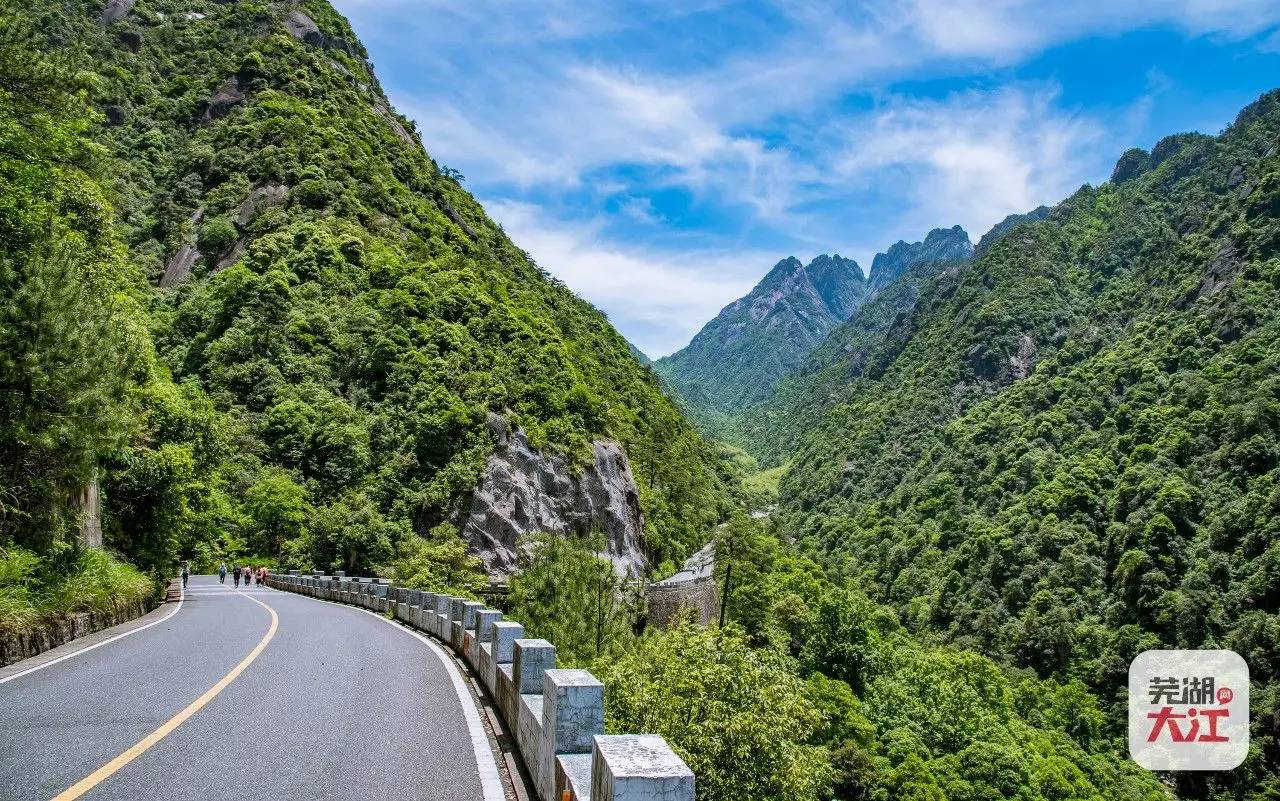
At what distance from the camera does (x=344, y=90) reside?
102 metres

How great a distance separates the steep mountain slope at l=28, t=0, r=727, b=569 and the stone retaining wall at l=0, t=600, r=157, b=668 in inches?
468

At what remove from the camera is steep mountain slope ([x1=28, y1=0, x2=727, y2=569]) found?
55750mm

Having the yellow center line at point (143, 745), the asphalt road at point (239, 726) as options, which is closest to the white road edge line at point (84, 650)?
the asphalt road at point (239, 726)

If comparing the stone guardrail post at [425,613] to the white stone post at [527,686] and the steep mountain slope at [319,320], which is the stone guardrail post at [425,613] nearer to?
the white stone post at [527,686]

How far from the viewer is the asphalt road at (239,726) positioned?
5.47 m

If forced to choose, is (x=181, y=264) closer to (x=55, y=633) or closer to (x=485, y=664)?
(x=55, y=633)

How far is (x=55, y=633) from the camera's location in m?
12.4

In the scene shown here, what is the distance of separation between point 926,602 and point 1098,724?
125 feet

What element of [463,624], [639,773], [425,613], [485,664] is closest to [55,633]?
[463,624]

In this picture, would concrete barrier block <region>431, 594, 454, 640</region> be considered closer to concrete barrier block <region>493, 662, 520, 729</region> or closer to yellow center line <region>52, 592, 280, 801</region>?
yellow center line <region>52, 592, 280, 801</region>

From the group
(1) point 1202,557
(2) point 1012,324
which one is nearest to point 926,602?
(1) point 1202,557

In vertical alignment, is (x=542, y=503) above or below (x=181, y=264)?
below

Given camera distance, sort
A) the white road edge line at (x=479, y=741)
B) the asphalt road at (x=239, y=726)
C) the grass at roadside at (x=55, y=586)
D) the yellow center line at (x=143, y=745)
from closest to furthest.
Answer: the yellow center line at (x=143, y=745) → the asphalt road at (x=239, y=726) → the white road edge line at (x=479, y=741) → the grass at roadside at (x=55, y=586)

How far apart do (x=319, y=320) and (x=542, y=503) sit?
27.3 metres
